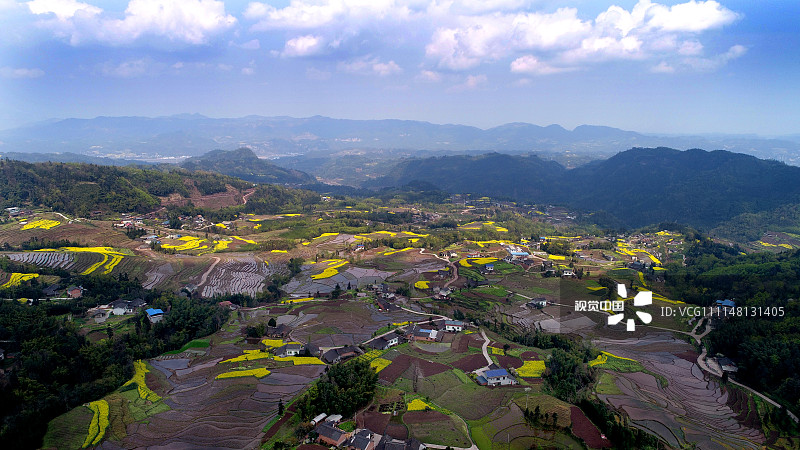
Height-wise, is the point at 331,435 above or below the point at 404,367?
above

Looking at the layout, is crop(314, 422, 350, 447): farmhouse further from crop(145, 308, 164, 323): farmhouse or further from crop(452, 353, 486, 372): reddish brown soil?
crop(145, 308, 164, 323): farmhouse

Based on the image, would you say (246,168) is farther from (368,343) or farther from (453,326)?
(368,343)

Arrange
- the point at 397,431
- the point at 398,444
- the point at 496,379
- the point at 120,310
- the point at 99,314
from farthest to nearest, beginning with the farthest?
the point at 120,310, the point at 99,314, the point at 496,379, the point at 397,431, the point at 398,444

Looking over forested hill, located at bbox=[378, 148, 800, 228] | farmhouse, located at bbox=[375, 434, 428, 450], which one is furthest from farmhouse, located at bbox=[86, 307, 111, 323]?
forested hill, located at bbox=[378, 148, 800, 228]

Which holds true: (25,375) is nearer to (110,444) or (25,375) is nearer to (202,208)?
(110,444)

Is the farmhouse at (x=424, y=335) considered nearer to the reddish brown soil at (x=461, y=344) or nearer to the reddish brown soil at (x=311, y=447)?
the reddish brown soil at (x=461, y=344)

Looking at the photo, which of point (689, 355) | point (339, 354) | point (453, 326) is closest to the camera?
point (339, 354)

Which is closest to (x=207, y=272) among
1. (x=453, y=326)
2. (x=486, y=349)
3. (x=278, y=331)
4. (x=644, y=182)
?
(x=278, y=331)
